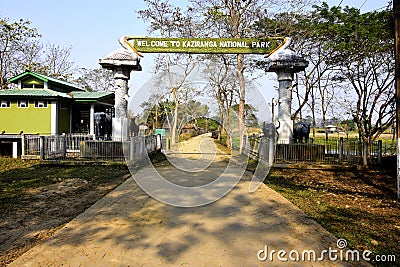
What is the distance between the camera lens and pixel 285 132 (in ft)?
43.2

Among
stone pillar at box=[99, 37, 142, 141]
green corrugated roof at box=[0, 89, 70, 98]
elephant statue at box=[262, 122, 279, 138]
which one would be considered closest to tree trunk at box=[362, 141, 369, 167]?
elephant statue at box=[262, 122, 279, 138]

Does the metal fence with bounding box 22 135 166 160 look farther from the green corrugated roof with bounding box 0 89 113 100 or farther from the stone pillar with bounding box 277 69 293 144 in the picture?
the stone pillar with bounding box 277 69 293 144

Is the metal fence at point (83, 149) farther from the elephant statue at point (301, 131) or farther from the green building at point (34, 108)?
the elephant statue at point (301, 131)

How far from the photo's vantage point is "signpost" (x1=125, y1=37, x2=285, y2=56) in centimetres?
1250

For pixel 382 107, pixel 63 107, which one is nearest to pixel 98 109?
pixel 63 107

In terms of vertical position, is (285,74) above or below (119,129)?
above

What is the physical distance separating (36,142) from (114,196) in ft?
32.3

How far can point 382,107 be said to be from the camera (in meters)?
14.7

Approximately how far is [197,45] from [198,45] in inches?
1.6

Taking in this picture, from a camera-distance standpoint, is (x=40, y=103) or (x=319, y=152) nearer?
(x=319, y=152)

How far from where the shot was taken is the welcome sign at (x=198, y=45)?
41.0 ft

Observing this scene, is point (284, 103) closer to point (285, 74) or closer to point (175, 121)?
point (285, 74)

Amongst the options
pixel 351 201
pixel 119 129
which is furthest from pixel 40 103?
pixel 351 201

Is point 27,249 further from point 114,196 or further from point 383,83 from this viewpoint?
point 383,83
